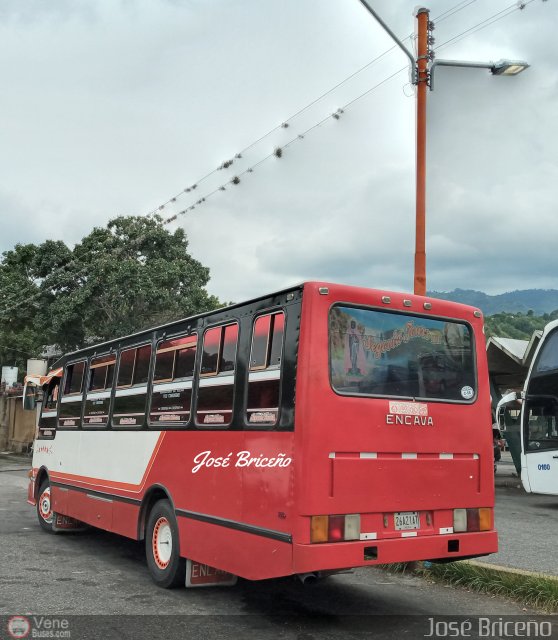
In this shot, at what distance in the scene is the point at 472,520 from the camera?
6730 mm

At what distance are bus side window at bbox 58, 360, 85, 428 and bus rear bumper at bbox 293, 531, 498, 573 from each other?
6021 mm

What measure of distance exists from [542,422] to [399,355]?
8.94 m

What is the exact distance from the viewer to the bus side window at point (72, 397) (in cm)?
1092

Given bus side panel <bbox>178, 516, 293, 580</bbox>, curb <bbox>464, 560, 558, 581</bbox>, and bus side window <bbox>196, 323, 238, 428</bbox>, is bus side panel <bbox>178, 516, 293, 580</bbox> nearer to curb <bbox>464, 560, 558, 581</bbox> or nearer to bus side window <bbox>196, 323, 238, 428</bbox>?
bus side window <bbox>196, 323, 238, 428</bbox>

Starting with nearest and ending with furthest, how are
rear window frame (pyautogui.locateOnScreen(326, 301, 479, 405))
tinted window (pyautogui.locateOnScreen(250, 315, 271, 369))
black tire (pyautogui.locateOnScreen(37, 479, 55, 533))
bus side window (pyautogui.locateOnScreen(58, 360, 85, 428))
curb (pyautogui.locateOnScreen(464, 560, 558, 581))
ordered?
rear window frame (pyautogui.locateOnScreen(326, 301, 479, 405)) → tinted window (pyautogui.locateOnScreen(250, 315, 271, 369)) → curb (pyautogui.locateOnScreen(464, 560, 558, 581)) → bus side window (pyautogui.locateOnScreen(58, 360, 85, 428)) → black tire (pyautogui.locateOnScreen(37, 479, 55, 533))

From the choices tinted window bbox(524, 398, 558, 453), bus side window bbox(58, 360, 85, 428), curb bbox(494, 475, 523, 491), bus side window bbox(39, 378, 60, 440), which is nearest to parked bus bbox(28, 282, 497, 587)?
bus side window bbox(58, 360, 85, 428)

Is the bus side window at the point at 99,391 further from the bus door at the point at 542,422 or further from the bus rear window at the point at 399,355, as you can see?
the bus door at the point at 542,422

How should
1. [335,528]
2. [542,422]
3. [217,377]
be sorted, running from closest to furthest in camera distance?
[335,528] → [217,377] → [542,422]

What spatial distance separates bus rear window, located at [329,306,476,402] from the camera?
6.27 meters

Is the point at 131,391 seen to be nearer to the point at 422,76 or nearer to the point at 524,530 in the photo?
the point at 422,76

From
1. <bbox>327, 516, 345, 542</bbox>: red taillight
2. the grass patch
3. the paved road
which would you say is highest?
<bbox>327, 516, 345, 542</bbox>: red taillight

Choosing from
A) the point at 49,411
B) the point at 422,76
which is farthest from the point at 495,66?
the point at 49,411

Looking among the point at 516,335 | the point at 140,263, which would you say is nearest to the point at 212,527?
the point at 140,263

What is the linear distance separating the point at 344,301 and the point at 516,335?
70064 mm
